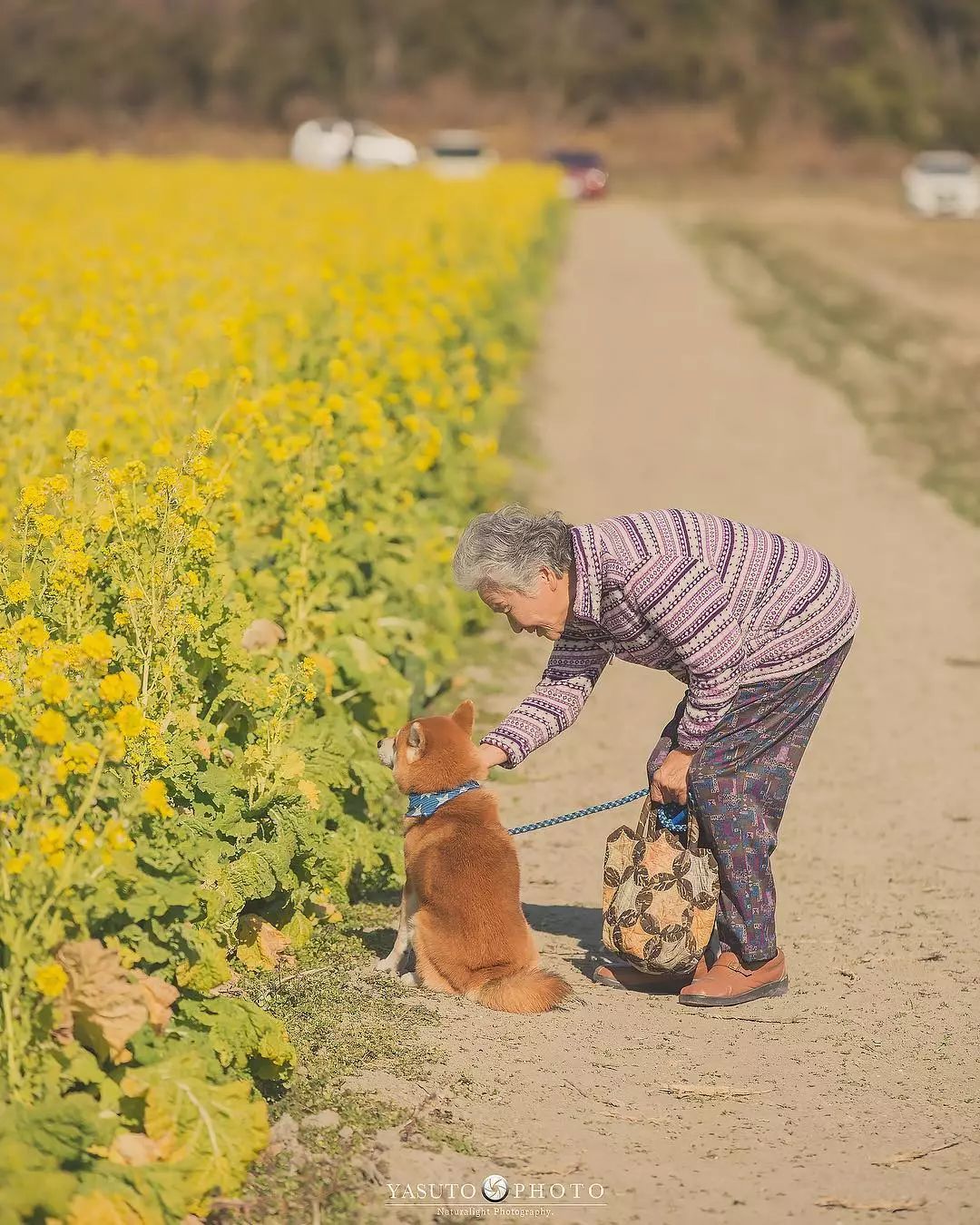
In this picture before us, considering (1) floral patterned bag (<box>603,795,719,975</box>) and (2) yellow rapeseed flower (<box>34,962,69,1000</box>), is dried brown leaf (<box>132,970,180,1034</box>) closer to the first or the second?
(2) yellow rapeseed flower (<box>34,962,69,1000</box>)

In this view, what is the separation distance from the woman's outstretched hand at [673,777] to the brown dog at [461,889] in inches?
19.0

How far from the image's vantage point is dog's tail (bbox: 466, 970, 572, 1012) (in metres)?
5.13

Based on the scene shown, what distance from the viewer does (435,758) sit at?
5199 millimetres

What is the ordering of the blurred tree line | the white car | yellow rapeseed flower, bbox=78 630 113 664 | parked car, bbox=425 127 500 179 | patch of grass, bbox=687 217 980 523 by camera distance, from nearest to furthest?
yellow rapeseed flower, bbox=78 630 113 664, patch of grass, bbox=687 217 980 523, parked car, bbox=425 127 500 179, the white car, the blurred tree line

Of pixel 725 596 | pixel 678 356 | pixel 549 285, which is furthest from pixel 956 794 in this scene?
pixel 549 285

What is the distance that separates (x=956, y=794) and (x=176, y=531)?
12.5ft

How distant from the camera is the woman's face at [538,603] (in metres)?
4.89

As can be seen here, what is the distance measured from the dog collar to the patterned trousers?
622 mm

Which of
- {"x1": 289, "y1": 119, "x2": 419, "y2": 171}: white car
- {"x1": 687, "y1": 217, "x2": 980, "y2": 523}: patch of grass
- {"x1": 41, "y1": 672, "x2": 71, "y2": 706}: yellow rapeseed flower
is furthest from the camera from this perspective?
{"x1": 289, "y1": 119, "x2": 419, "y2": 171}: white car

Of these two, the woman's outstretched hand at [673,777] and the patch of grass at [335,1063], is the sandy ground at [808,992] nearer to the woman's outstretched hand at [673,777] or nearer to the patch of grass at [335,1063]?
the patch of grass at [335,1063]

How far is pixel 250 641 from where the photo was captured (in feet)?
20.7

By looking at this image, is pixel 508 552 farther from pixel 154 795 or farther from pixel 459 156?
pixel 459 156

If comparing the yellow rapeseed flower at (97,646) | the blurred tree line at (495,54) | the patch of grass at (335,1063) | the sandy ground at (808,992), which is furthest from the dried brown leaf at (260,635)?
the blurred tree line at (495,54)

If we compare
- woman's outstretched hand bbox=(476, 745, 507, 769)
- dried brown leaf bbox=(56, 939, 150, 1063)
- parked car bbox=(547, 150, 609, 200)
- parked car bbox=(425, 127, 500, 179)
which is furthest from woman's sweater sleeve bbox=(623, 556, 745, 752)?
parked car bbox=(547, 150, 609, 200)
